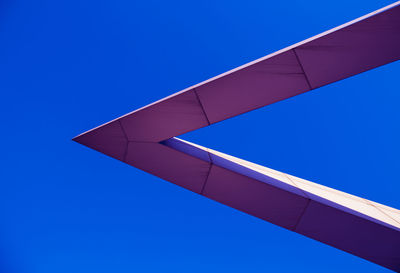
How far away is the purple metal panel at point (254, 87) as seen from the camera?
15.7ft

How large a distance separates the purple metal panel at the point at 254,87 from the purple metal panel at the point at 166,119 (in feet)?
0.92


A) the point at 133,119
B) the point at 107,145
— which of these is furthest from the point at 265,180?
the point at 107,145

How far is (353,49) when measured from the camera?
174 inches

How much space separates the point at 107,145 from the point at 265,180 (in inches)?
160

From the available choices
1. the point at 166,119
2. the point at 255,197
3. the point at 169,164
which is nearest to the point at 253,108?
the point at 166,119

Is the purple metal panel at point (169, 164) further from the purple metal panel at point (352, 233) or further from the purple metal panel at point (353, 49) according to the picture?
the purple metal panel at point (353, 49)

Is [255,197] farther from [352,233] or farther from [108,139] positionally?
[108,139]

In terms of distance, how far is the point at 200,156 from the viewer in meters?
6.01

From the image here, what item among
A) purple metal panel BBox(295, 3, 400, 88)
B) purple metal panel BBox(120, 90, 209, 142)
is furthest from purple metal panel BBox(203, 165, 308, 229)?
purple metal panel BBox(295, 3, 400, 88)

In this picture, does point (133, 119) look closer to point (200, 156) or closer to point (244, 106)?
point (200, 156)

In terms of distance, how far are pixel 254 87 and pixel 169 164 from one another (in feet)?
9.24

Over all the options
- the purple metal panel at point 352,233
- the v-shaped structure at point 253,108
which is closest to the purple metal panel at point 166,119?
the v-shaped structure at point 253,108

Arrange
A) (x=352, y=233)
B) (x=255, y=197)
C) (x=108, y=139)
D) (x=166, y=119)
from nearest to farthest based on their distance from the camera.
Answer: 1. (x=352, y=233)
2. (x=166, y=119)
3. (x=255, y=197)
4. (x=108, y=139)

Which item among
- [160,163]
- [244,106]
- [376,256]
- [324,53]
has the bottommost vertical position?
[376,256]
